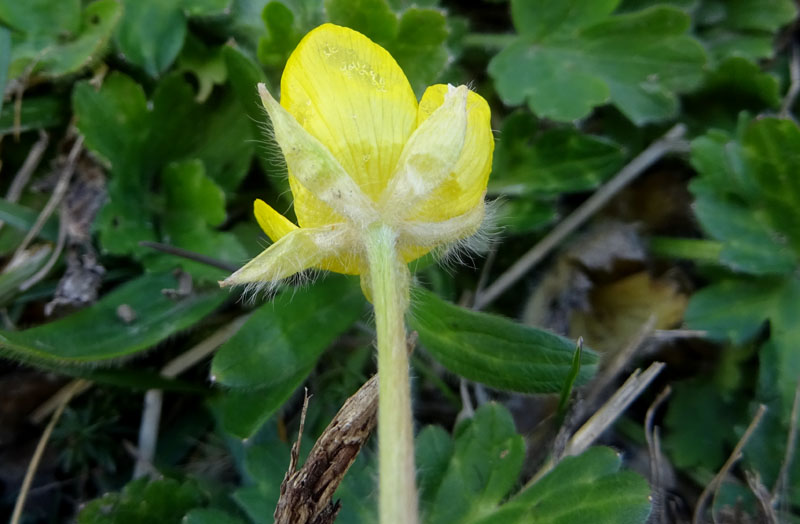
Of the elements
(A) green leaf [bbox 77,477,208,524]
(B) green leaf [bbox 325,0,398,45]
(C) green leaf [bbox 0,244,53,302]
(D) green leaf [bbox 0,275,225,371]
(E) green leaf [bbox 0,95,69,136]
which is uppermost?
(B) green leaf [bbox 325,0,398,45]

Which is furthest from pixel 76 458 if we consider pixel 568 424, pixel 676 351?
pixel 676 351

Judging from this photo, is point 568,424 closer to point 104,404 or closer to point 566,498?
point 566,498

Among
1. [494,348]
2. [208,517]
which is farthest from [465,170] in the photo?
[208,517]

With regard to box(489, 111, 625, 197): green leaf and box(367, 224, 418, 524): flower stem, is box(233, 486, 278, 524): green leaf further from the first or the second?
box(489, 111, 625, 197): green leaf

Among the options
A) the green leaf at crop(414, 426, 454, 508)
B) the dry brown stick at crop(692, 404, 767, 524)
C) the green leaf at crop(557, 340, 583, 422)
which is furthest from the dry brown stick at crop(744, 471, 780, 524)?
the green leaf at crop(414, 426, 454, 508)

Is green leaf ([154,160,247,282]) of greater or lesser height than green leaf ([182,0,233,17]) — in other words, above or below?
below

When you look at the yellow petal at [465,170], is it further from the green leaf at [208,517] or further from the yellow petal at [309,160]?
the green leaf at [208,517]

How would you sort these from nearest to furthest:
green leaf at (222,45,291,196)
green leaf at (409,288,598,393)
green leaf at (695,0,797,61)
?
green leaf at (409,288,598,393)
green leaf at (222,45,291,196)
green leaf at (695,0,797,61)
